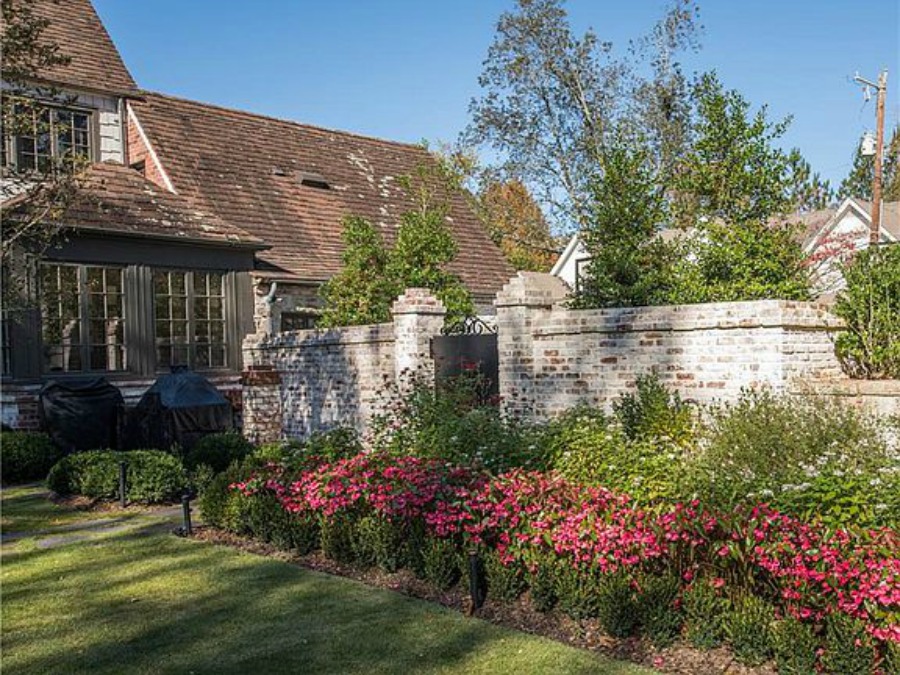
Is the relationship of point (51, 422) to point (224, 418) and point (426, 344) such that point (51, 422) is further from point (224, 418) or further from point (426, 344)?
point (426, 344)

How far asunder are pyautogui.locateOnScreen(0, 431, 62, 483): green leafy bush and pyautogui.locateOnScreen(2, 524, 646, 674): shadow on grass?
532 centimetres

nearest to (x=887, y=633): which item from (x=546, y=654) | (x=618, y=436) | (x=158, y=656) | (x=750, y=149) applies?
(x=546, y=654)

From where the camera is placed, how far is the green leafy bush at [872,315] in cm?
858

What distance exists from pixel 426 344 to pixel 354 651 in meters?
7.59

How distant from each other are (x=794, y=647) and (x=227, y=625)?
3.45m

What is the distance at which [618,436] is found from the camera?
298 inches

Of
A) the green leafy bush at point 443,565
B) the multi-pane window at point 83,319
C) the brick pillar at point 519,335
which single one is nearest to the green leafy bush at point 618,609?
the green leafy bush at point 443,565

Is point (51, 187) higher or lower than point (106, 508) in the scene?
higher

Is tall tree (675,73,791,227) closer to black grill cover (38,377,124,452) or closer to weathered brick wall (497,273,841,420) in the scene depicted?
weathered brick wall (497,273,841,420)

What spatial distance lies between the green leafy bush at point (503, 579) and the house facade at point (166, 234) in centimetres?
732

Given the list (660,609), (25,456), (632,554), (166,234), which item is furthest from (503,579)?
(166,234)

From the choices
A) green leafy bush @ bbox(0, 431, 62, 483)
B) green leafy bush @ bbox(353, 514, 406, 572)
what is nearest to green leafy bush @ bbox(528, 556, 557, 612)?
green leafy bush @ bbox(353, 514, 406, 572)

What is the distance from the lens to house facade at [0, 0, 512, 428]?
14641 millimetres

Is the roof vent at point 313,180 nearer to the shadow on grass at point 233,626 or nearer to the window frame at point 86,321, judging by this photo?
the window frame at point 86,321
